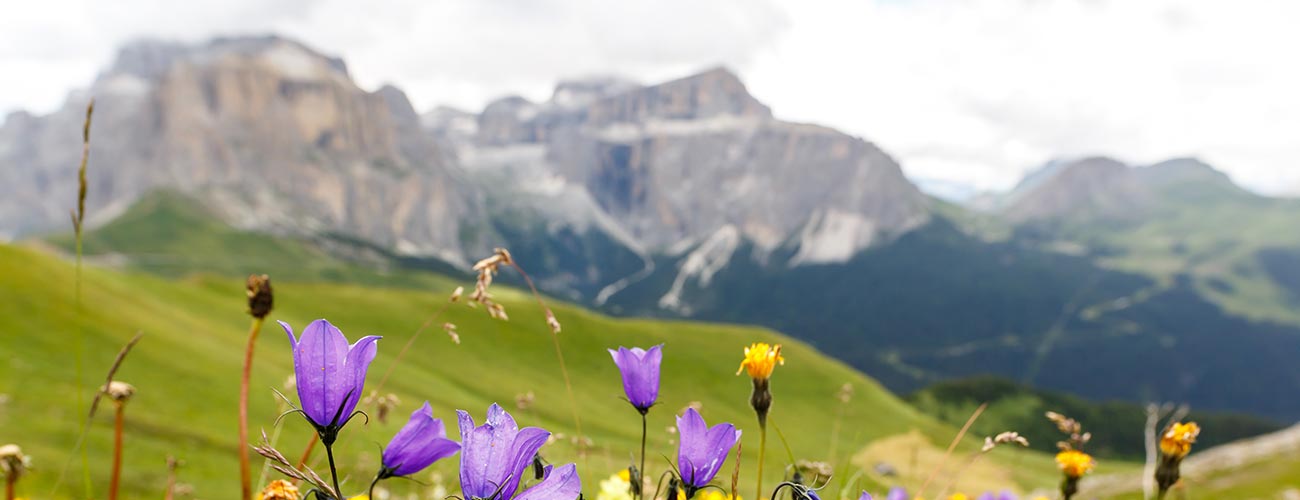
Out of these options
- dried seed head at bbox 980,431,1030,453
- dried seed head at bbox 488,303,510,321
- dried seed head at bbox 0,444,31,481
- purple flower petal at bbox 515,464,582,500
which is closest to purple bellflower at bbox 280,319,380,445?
purple flower petal at bbox 515,464,582,500

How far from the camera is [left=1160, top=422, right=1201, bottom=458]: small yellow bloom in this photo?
2.66 m

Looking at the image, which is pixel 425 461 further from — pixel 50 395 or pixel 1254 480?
pixel 1254 480

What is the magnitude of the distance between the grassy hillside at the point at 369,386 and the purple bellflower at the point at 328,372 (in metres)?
0.51

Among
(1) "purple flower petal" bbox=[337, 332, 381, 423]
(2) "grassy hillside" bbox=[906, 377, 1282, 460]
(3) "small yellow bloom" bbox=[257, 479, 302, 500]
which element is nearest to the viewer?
(1) "purple flower petal" bbox=[337, 332, 381, 423]

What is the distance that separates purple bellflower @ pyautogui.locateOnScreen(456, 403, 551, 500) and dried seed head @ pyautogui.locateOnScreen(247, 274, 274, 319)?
1.63m

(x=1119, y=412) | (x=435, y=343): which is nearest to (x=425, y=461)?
(x=435, y=343)

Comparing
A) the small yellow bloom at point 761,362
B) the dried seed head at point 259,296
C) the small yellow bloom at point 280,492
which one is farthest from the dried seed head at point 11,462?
the small yellow bloom at point 761,362

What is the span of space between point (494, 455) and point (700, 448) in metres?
0.67

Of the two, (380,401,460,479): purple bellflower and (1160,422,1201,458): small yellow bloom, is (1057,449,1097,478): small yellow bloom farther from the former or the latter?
(380,401,460,479): purple bellflower

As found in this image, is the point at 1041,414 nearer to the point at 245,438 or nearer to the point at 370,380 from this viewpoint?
the point at 370,380

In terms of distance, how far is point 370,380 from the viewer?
119ft

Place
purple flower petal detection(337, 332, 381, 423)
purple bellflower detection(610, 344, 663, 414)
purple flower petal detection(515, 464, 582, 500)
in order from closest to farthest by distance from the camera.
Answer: purple flower petal detection(515, 464, 582, 500) < purple flower petal detection(337, 332, 381, 423) < purple bellflower detection(610, 344, 663, 414)

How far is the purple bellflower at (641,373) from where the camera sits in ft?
7.00

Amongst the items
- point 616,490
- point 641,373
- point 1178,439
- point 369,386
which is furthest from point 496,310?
point 369,386
